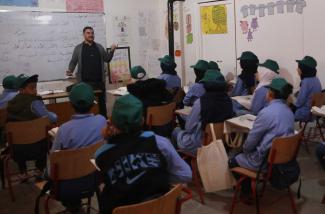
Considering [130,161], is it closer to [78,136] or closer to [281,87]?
[78,136]

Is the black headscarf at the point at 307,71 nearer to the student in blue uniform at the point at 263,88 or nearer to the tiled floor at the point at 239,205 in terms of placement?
the student in blue uniform at the point at 263,88

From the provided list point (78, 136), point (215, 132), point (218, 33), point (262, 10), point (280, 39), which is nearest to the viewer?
point (78, 136)

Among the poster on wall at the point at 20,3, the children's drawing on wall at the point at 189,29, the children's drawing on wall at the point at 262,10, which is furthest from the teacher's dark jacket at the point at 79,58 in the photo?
the children's drawing on wall at the point at 262,10

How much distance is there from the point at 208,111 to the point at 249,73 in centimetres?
204

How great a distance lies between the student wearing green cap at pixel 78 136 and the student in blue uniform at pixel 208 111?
94cm

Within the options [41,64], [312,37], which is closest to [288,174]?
[312,37]

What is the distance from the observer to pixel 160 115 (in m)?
4.01

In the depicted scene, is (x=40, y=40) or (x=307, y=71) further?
(x=40, y=40)

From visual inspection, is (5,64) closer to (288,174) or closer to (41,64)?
(41,64)

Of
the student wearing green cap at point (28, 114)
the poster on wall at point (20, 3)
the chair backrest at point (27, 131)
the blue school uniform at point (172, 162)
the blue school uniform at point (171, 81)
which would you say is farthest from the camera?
the poster on wall at point (20, 3)

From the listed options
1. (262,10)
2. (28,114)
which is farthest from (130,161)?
(262,10)

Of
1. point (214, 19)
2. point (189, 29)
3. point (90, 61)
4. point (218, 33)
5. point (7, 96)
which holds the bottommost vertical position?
point (7, 96)

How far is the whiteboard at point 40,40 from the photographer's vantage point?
595 centimetres

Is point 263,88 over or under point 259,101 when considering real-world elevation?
over
